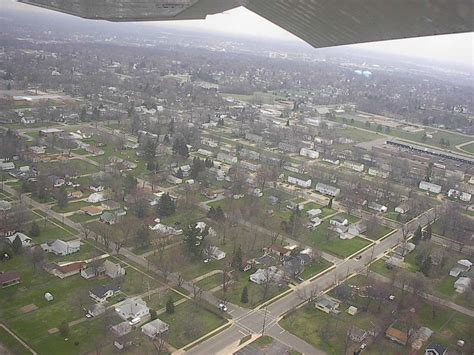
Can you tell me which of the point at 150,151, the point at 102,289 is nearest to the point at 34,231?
the point at 102,289

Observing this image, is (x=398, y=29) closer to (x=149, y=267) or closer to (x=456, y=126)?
(x=149, y=267)

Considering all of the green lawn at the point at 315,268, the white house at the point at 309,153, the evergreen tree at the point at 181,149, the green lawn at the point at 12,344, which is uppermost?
the evergreen tree at the point at 181,149

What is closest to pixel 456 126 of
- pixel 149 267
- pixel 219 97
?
pixel 219 97

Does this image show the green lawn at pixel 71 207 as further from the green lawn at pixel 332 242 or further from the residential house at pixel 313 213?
the residential house at pixel 313 213

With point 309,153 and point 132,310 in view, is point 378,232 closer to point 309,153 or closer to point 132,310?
point 132,310

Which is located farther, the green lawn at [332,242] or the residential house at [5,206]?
the green lawn at [332,242]

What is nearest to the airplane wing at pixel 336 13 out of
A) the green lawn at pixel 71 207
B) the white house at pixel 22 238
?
the white house at pixel 22 238
